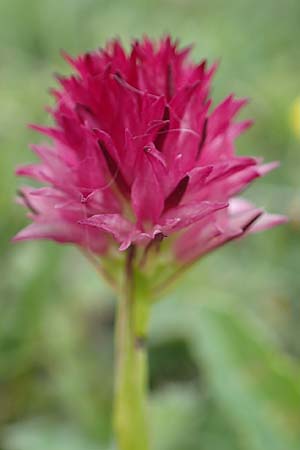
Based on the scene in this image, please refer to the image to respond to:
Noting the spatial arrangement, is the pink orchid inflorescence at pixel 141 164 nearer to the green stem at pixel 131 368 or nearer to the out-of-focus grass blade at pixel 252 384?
the green stem at pixel 131 368

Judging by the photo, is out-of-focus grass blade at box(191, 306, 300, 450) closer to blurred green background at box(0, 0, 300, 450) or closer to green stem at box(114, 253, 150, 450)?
blurred green background at box(0, 0, 300, 450)

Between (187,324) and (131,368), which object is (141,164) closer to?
(131,368)

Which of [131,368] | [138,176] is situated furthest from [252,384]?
[138,176]

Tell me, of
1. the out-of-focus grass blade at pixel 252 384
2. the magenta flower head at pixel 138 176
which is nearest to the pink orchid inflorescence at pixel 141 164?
the magenta flower head at pixel 138 176

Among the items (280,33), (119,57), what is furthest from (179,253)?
(280,33)

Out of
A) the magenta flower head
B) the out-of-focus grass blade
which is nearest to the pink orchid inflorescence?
the magenta flower head
